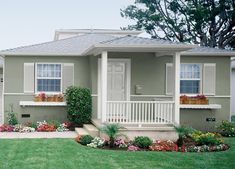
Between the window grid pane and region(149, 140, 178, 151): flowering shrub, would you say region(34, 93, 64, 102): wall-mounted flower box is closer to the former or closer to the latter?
the window grid pane

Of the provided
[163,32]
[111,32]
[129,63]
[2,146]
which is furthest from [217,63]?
[163,32]

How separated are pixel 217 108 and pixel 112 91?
4173 millimetres

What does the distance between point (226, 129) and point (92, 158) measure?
6971 mm

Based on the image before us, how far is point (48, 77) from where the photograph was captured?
56.2 feet

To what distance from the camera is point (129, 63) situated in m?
16.5

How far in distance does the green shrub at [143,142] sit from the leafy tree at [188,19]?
1937cm

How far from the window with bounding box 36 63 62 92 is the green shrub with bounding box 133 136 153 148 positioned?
19.2 ft

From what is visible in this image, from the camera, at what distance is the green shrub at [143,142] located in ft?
40.0

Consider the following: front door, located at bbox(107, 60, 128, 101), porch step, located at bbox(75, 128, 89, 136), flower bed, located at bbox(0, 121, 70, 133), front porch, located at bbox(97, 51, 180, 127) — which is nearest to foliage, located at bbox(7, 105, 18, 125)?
flower bed, located at bbox(0, 121, 70, 133)

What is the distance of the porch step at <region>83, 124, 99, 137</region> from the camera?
13716 mm

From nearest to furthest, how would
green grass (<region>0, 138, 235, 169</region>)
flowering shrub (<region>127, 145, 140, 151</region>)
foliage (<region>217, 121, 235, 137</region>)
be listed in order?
green grass (<region>0, 138, 235, 169</region>) < flowering shrub (<region>127, 145, 140, 151</region>) < foliage (<region>217, 121, 235, 137</region>)

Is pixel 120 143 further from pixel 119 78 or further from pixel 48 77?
pixel 48 77

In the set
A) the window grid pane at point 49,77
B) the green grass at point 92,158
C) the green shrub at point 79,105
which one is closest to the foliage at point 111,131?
the green grass at point 92,158

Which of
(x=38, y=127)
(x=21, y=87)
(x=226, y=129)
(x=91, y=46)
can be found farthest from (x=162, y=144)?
(x=21, y=87)
